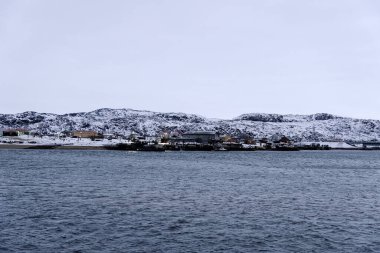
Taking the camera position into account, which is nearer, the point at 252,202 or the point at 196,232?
the point at 196,232

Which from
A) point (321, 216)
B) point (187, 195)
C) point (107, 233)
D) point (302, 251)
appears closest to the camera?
point (302, 251)

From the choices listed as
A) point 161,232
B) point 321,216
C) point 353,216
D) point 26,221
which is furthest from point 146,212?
point 353,216

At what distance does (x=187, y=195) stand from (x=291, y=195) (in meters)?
13.4

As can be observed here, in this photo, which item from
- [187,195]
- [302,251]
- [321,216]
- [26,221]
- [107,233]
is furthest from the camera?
[187,195]

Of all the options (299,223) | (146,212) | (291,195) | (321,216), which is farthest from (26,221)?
(291,195)

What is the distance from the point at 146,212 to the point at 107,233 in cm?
840

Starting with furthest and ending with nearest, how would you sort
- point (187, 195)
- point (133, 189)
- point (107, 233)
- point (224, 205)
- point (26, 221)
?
point (133, 189) < point (187, 195) < point (224, 205) < point (26, 221) < point (107, 233)

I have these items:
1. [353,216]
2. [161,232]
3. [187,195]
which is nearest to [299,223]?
[353,216]

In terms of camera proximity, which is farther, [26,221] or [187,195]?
[187,195]

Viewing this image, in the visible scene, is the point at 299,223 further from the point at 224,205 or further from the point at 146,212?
the point at 146,212

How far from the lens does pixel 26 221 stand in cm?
3425

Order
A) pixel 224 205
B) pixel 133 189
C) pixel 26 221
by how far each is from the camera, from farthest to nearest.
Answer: pixel 133 189, pixel 224 205, pixel 26 221

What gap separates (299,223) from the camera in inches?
1398

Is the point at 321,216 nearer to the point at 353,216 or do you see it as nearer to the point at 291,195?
the point at 353,216
